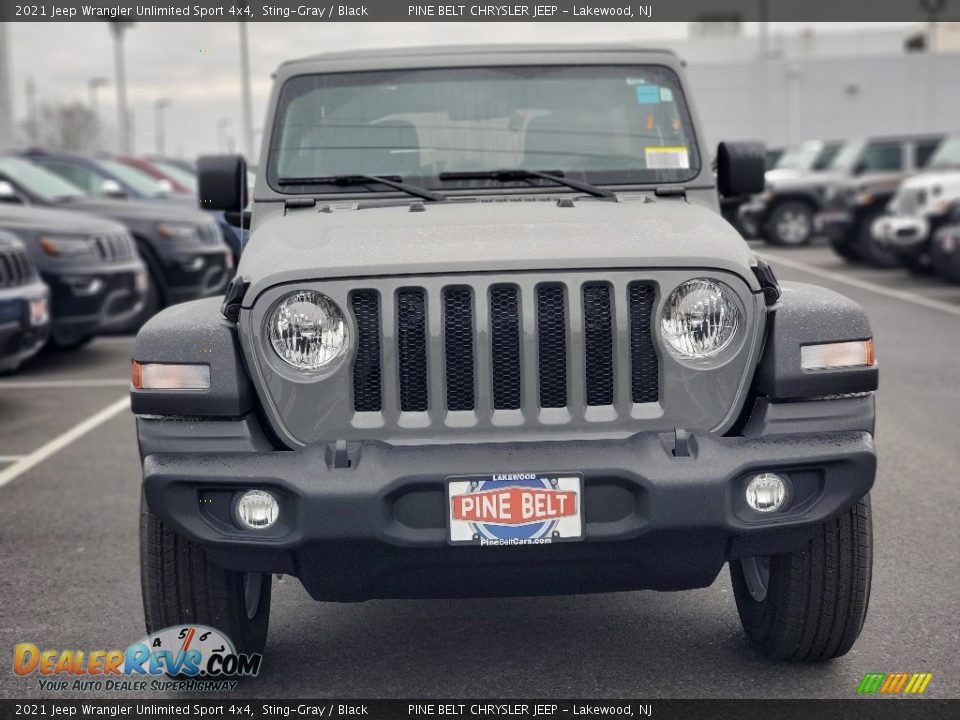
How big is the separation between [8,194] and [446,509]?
8.94m

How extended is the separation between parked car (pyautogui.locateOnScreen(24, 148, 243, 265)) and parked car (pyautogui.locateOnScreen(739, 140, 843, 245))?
12084mm

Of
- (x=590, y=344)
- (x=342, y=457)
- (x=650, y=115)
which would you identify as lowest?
(x=342, y=457)

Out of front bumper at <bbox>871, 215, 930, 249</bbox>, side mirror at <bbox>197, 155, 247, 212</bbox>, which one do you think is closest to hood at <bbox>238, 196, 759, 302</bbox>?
side mirror at <bbox>197, 155, 247, 212</bbox>

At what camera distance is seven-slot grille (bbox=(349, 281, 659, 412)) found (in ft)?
12.0

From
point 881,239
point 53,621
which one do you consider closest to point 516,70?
point 53,621

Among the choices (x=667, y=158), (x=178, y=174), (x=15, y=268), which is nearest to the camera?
(x=667, y=158)

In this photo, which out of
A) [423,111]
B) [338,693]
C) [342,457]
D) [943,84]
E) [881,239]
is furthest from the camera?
[943,84]

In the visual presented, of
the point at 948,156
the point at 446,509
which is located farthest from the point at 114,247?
the point at 948,156

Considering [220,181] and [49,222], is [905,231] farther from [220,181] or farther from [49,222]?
[220,181]

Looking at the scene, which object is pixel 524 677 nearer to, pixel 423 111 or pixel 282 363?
pixel 282 363

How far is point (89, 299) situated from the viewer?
11086 mm

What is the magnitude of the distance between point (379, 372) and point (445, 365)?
176mm

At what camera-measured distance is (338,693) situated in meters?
3.96

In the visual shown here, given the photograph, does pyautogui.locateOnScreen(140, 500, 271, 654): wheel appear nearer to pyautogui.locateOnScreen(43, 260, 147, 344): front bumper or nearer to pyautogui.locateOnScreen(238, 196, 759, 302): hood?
pyautogui.locateOnScreen(238, 196, 759, 302): hood
